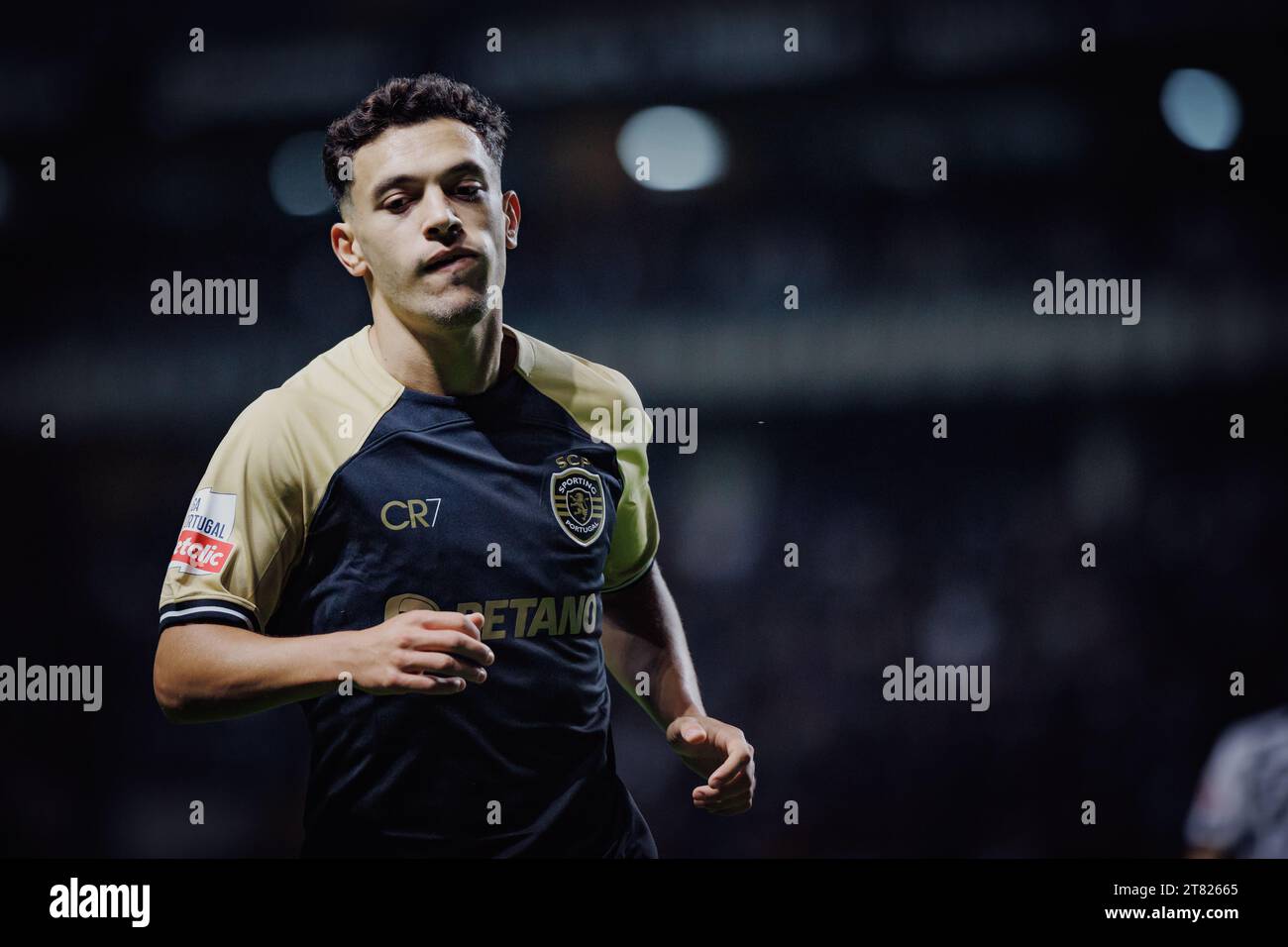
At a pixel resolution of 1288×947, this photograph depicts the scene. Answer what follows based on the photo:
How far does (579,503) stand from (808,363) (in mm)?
696

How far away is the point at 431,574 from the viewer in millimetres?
2199

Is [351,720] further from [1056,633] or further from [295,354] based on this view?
[1056,633]

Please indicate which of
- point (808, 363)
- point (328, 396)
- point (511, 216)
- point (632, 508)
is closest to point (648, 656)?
point (632, 508)

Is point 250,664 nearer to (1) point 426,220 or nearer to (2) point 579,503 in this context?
(2) point 579,503

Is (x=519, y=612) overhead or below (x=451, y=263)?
below

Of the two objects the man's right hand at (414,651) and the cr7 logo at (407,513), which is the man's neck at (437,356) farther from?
the man's right hand at (414,651)

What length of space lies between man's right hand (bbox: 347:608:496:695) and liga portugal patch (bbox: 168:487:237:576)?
1.01 ft

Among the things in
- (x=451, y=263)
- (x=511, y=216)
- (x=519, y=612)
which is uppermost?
(x=511, y=216)

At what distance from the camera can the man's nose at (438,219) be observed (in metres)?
2.18

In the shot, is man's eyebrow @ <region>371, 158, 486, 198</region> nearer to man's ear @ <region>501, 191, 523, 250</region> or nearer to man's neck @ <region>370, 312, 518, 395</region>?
man's ear @ <region>501, 191, 523, 250</region>

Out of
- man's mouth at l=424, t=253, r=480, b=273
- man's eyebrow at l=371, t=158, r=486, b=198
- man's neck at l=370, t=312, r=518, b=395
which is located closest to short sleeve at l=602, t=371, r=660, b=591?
man's neck at l=370, t=312, r=518, b=395

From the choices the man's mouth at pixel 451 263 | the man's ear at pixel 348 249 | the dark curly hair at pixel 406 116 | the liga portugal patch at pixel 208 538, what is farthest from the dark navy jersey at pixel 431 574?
the dark curly hair at pixel 406 116

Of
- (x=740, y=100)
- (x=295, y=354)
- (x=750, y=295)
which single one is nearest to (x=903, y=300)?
(x=750, y=295)
